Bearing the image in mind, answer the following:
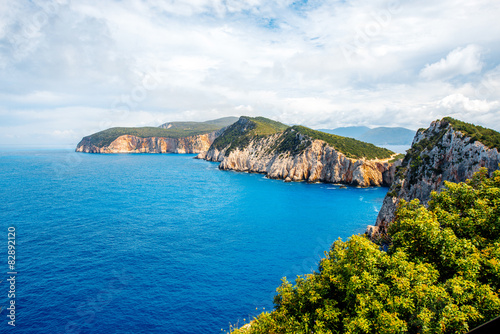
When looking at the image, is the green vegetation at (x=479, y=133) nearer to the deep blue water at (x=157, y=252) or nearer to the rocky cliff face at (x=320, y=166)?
the deep blue water at (x=157, y=252)

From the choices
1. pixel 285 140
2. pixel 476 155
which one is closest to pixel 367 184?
pixel 285 140

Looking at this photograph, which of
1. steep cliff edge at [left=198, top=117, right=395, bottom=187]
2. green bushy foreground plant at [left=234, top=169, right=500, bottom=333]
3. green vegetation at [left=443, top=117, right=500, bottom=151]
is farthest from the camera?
steep cliff edge at [left=198, top=117, right=395, bottom=187]

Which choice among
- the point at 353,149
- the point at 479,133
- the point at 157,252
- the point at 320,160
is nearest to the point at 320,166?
the point at 320,160

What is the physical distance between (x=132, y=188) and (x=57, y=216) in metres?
36.0

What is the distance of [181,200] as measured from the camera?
7838 centimetres

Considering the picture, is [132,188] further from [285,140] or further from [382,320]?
[382,320]

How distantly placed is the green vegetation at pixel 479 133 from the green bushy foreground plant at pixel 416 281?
24.5 metres

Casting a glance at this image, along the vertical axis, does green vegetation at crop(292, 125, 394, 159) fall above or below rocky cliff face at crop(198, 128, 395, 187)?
above

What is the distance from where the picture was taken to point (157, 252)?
43312 mm

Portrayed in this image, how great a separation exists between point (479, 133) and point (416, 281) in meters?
41.7

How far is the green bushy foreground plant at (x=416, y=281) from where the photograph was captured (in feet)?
46.5

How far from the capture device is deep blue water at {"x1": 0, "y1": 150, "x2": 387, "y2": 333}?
96.4 feet

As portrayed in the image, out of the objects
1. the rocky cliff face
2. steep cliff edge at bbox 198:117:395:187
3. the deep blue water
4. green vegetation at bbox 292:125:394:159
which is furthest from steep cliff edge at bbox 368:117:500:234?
green vegetation at bbox 292:125:394:159

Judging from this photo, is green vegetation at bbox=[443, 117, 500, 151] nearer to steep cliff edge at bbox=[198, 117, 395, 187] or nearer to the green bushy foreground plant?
the green bushy foreground plant
